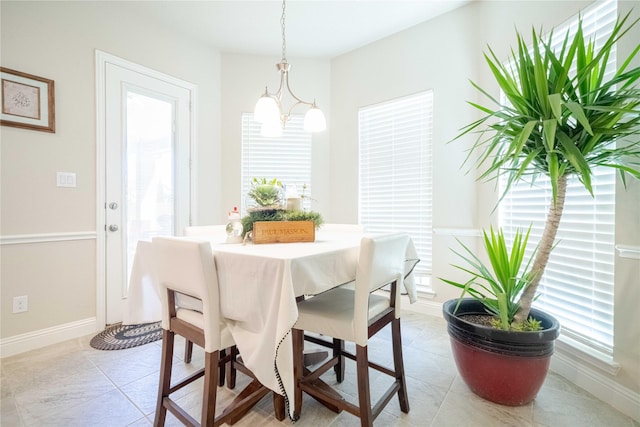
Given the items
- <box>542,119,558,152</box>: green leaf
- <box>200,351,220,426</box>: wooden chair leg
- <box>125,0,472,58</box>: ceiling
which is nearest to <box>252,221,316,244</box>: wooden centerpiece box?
<box>200,351,220,426</box>: wooden chair leg

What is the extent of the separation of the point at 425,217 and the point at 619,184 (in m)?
1.47

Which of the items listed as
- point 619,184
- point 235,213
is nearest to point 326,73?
point 235,213

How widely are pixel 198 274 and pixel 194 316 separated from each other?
0.27m

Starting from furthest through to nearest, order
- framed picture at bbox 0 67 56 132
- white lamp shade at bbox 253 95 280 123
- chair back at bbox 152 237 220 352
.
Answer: framed picture at bbox 0 67 56 132, white lamp shade at bbox 253 95 280 123, chair back at bbox 152 237 220 352

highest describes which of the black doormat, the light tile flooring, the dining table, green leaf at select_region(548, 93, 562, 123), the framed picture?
the framed picture

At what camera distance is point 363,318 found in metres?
1.26

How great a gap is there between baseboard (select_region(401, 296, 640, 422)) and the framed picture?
12.9ft

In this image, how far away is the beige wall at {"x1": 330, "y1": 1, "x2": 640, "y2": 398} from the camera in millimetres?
2395

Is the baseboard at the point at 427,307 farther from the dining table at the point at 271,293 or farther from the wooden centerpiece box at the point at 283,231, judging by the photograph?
the dining table at the point at 271,293

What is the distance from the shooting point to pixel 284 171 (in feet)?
11.5

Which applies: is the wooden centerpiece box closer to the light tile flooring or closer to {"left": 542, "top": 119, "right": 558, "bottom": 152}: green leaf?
the light tile flooring

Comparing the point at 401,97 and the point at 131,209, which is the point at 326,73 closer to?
the point at 401,97

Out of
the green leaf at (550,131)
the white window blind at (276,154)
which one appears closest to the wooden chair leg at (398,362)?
the green leaf at (550,131)

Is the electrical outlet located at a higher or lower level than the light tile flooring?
higher
